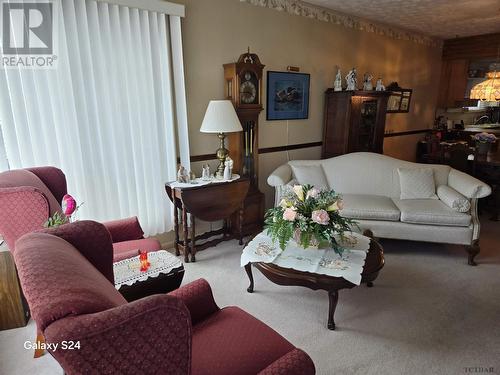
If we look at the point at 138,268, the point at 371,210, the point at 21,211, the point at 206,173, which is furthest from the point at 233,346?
the point at 371,210

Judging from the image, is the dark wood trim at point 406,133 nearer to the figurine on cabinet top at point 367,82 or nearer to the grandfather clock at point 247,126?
the figurine on cabinet top at point 367,82

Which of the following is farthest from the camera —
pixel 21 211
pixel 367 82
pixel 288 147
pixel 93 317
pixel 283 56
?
pixel 367 82

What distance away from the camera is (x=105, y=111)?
256 cm

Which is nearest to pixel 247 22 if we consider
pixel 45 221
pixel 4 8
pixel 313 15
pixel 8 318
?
pixel 313 15

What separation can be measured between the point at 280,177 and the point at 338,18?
8.00 ft

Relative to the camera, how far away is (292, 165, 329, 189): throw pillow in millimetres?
3549

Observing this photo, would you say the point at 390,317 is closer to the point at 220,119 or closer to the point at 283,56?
the point at 220,119

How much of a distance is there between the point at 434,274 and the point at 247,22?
3.02 metres

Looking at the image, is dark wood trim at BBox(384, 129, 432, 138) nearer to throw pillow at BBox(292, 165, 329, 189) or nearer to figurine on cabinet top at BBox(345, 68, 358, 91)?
figurine on cabinet top at BBox(345, 68, 358, 91)

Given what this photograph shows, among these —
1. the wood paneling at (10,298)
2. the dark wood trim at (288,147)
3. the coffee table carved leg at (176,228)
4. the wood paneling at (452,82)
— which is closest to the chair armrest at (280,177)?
the dark wood trim at (288,147)

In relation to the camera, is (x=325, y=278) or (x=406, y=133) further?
(x=406, y=133)

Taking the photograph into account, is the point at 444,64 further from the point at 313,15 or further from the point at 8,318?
the point at 8,318

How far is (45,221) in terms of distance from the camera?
166 centimetres

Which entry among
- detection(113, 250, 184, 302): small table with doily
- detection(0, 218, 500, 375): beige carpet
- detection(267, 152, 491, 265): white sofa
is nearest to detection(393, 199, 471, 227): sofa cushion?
detection(267, 152, 491, 265): white sofa
